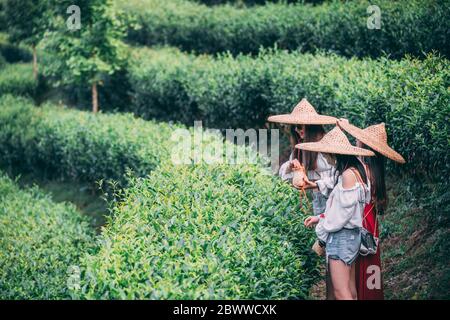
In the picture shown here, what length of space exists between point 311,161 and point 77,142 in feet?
25.1

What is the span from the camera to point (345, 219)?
5.57 metres

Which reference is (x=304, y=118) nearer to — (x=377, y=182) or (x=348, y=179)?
(x=377, y=182)

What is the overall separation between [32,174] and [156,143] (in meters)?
5.45

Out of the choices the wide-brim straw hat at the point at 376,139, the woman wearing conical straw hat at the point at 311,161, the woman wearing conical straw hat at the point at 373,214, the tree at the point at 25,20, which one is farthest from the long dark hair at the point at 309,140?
the tree at the point at 25,20

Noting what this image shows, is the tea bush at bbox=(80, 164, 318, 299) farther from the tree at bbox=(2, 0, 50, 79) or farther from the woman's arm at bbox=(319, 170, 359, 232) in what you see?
the tree at bbox=(2, 0, 50, 79)

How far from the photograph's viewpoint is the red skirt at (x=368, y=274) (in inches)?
227

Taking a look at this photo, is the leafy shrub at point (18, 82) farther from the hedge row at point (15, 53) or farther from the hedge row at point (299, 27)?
the hedge row at point (299, 27)

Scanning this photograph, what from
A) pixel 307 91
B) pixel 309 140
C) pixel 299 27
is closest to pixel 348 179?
pixel 309 140

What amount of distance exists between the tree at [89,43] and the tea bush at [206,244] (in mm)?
8508

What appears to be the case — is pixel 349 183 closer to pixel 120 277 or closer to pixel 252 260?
pixel 252 260

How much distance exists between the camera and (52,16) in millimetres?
16266

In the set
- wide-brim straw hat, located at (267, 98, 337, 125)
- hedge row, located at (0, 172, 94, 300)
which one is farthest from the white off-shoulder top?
hedge row, located at (0, 172, 94, 300)
